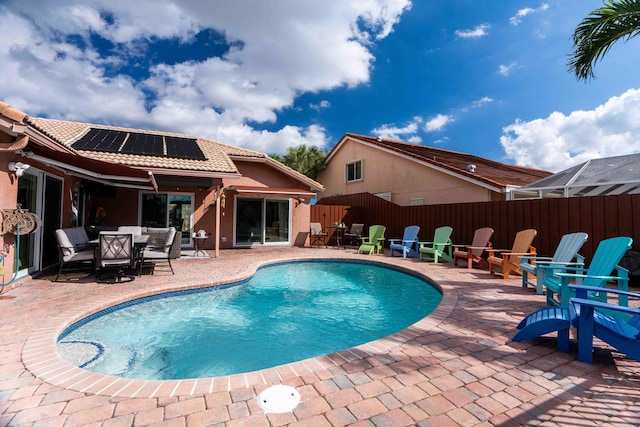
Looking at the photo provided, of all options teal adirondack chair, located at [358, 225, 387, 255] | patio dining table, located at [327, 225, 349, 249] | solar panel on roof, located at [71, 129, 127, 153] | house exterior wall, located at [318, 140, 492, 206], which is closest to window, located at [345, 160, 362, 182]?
house exterior wall, located at [318, 140, 492, 206]

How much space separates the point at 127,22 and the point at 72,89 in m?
9.71

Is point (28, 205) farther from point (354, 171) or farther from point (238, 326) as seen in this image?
point (354, 171)

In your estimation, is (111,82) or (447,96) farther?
(447,96)

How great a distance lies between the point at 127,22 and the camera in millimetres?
11430

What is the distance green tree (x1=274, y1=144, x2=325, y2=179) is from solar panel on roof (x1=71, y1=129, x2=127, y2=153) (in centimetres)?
1516

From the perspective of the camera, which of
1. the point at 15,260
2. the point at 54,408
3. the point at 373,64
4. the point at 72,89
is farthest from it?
the point at 373,64

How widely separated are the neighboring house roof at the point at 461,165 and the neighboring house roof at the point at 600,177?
2332mm

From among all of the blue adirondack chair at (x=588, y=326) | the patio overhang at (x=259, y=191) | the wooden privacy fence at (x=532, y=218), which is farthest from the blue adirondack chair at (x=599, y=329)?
the patio overhang at (x=259, y=191)

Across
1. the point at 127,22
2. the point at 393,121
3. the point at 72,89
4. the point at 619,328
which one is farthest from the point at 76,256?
the point at 393,121

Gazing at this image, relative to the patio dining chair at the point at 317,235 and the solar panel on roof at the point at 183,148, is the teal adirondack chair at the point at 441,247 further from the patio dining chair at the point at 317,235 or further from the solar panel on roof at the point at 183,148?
the solar panel on roof at the point at 183,148

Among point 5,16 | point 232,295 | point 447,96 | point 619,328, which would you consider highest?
point 447,96

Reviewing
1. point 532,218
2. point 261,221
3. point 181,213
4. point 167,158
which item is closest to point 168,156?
point 167,158

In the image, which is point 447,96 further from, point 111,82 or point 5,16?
point 5,16

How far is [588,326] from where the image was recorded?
349 cm
